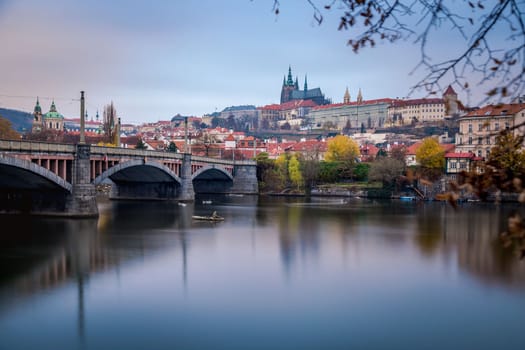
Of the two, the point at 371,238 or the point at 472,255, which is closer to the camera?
the point at 472,255

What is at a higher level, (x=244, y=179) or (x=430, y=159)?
(x=430, y=159)

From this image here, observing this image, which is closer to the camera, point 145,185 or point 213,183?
point 145,185

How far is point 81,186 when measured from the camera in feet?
98.2

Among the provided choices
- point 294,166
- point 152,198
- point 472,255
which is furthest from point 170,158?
point 472,255

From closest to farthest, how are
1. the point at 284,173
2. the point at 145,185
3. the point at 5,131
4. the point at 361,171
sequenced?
the point at 145,185 < the point at 5,131 < the point at 361,171 < the point at 284,173

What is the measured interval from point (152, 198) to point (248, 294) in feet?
110

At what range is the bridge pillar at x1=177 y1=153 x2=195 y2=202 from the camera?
46188 millimetres

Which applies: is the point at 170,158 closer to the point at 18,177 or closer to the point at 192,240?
the point at 18,177

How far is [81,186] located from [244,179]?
3171 centimetres

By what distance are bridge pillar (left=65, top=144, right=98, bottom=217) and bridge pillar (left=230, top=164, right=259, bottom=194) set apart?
30.6 metres

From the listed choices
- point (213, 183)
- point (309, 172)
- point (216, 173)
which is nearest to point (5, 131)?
point (216, 173)

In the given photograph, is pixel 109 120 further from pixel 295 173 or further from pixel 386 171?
pixel 386 171

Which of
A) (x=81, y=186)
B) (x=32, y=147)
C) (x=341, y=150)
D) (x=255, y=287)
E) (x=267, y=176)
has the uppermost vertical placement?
(x=341, y=150)

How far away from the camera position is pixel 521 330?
12422 millimetres
